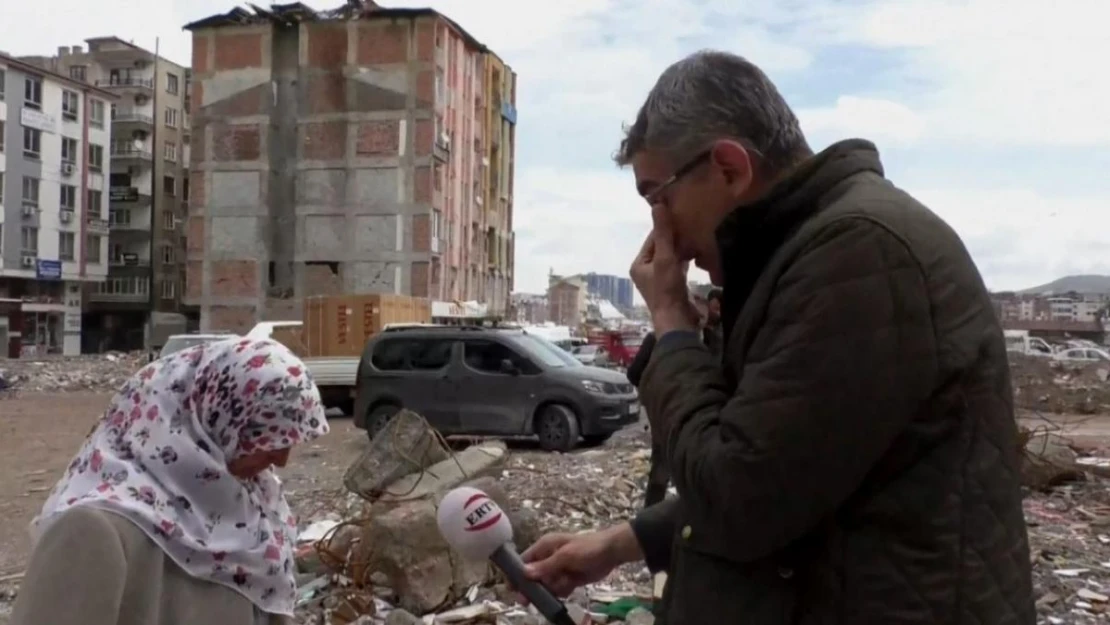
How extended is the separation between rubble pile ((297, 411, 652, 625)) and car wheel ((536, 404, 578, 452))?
237 inches

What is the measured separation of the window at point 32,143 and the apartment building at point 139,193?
26.9 ft

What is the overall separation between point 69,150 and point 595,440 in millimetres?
53571

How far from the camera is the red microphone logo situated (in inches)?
85.2

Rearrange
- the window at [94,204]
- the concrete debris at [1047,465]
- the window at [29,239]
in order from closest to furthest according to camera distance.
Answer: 1. the concrete debris at [1047,465]
2. the window at [29,239]
3. the window at [94,204]

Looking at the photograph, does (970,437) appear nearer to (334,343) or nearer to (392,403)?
(392,403)

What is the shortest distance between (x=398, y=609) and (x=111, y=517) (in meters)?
4.09

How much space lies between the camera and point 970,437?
1.50 m

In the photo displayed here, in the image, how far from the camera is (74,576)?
8.09 feet

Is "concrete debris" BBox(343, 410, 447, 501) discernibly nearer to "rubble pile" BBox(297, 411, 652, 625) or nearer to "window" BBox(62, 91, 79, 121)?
"rubble pile" BBox(297, 411, 652, 625)

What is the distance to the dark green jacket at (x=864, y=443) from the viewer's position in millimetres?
1437

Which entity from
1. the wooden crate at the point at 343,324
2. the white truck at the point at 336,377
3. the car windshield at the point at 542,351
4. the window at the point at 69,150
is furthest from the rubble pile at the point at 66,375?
the window at the point at 69,150

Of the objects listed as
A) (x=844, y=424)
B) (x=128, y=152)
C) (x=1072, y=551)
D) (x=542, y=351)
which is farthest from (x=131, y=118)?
(x=844, y=424)

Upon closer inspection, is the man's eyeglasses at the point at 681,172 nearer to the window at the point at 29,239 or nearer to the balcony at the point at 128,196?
the window at the point at 29,239

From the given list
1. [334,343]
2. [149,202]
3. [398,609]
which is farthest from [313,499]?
[149,202]
